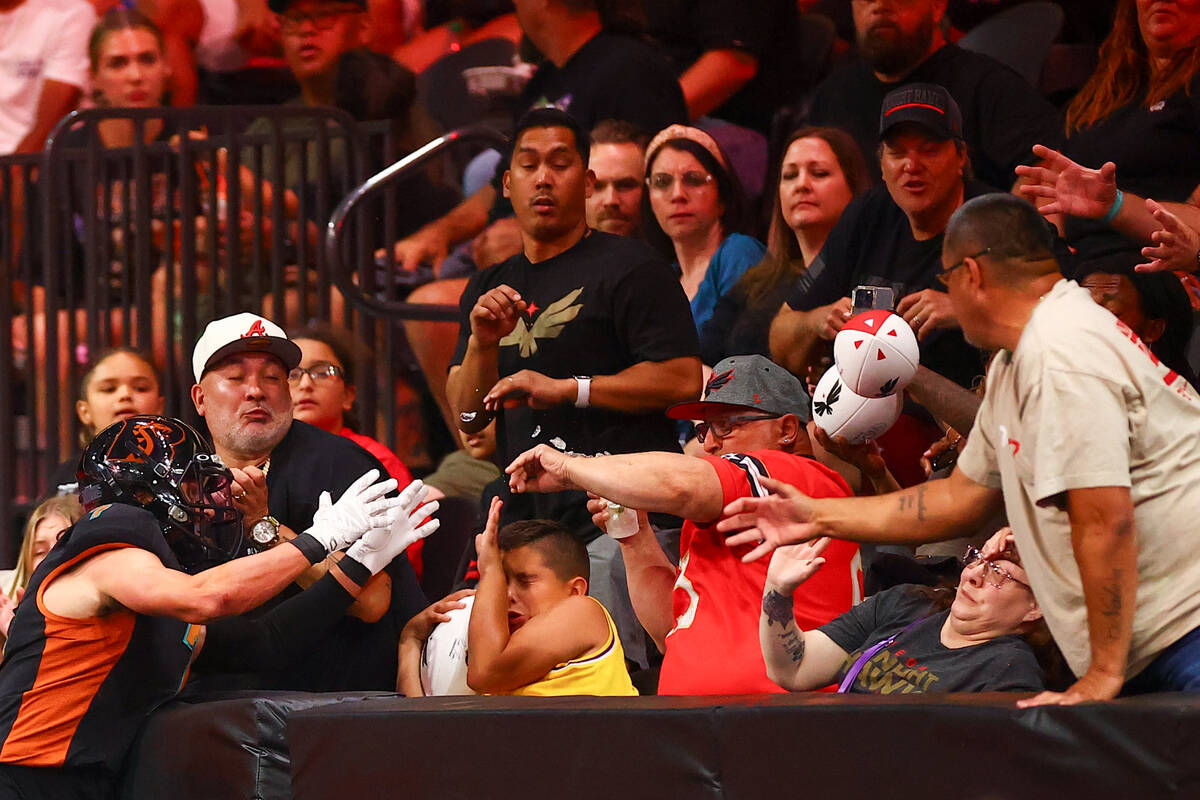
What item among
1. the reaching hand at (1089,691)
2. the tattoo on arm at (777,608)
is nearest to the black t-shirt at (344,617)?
the tattoo on arm at (777,608)

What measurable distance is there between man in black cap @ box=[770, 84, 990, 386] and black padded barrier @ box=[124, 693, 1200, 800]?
67.6 inches

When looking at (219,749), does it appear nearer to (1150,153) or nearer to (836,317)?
(836,317)

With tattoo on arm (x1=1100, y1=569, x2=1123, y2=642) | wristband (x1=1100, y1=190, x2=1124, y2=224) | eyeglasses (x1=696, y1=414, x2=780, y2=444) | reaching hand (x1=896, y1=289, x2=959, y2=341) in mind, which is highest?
wristband (x1=1100, y1=190, x2=1124, y2=224)

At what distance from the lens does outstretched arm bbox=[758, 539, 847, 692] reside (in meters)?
4.05

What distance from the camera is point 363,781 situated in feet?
13.8

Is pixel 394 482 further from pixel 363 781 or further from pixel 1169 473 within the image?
pixel 1169 473

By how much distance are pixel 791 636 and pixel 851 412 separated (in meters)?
0.83

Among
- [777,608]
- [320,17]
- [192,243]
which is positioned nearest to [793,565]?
[777,608]

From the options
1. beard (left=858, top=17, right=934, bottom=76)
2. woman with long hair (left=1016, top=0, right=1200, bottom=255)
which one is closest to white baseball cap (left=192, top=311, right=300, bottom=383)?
beard (left=858, top=17, right=934, bottom=76)

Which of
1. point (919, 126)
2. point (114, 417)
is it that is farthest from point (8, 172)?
point (919, 126)

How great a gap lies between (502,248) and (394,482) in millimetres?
2410

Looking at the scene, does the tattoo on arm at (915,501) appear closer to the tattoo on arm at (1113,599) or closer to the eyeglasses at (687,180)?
the tattoo on arm at (1113,599)

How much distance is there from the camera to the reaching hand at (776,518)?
3.86 meters

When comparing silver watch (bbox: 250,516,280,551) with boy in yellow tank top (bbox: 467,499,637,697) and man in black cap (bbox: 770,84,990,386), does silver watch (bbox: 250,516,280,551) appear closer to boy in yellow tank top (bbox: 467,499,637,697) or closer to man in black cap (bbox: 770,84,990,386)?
boy in yellow tank top (bbox: 467,499,637,697)
